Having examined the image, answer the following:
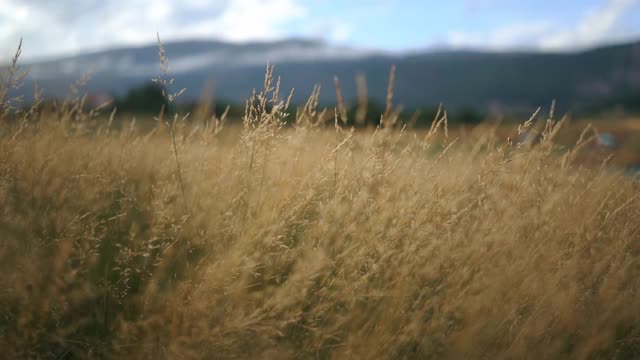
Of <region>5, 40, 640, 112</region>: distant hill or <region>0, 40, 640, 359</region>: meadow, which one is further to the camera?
<region>5, 40, 640, 112</region>: distant hill

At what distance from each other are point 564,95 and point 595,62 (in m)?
17.2

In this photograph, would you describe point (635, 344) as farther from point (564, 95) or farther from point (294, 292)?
point (564, 95)

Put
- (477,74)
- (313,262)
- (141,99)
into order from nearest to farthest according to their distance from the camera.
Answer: (313,262) → (141,99) → (477,74)

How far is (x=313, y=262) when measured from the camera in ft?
5.76

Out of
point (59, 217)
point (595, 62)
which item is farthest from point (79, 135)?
point (595, 62)

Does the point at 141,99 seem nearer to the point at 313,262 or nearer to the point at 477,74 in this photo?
the point at 313,262

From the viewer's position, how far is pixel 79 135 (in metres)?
3.23

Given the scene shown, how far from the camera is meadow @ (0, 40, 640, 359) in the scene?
1686 millimetres

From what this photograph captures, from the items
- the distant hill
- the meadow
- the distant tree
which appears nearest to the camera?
the meadow

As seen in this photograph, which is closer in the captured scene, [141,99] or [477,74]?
[141,99]

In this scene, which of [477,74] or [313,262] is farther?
[477,74]

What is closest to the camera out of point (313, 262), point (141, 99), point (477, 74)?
point (313, 262)

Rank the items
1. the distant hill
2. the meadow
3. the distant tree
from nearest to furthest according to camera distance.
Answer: the meadow → the distant tree → the distant hill

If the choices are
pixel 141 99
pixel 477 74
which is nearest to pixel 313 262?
pixel 141 99
